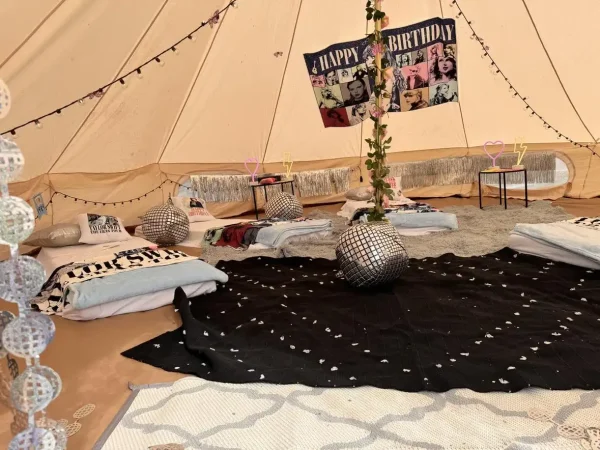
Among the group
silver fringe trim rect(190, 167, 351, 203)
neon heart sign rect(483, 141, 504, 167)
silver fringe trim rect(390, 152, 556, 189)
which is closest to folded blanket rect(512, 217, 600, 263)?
neon heart sign rect(483, 141, 504, 167)

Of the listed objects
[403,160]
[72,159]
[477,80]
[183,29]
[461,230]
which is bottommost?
[461,230]

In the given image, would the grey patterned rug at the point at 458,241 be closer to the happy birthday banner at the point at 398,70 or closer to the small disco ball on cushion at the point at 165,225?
the small disco ball on cushion at the point at 165,225

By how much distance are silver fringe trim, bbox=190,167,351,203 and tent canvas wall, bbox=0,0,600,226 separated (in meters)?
0.11

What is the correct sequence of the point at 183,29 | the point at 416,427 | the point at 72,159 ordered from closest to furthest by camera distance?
the point at 416,427, the point at 183,29, the point at 72,159

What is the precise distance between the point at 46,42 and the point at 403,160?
3.62 m

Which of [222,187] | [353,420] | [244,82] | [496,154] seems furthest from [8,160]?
[496,154]

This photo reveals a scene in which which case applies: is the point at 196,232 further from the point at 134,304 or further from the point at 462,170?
the point at 462,170

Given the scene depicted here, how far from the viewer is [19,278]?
726 mm

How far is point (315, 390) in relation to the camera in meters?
1.28

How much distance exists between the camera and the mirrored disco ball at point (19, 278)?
0.72 metres

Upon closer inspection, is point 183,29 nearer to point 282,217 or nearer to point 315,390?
point 282,217

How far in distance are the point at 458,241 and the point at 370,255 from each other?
1.09m

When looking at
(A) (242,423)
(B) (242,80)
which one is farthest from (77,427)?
(B) (242,80)

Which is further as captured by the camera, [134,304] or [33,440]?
[134,304]
